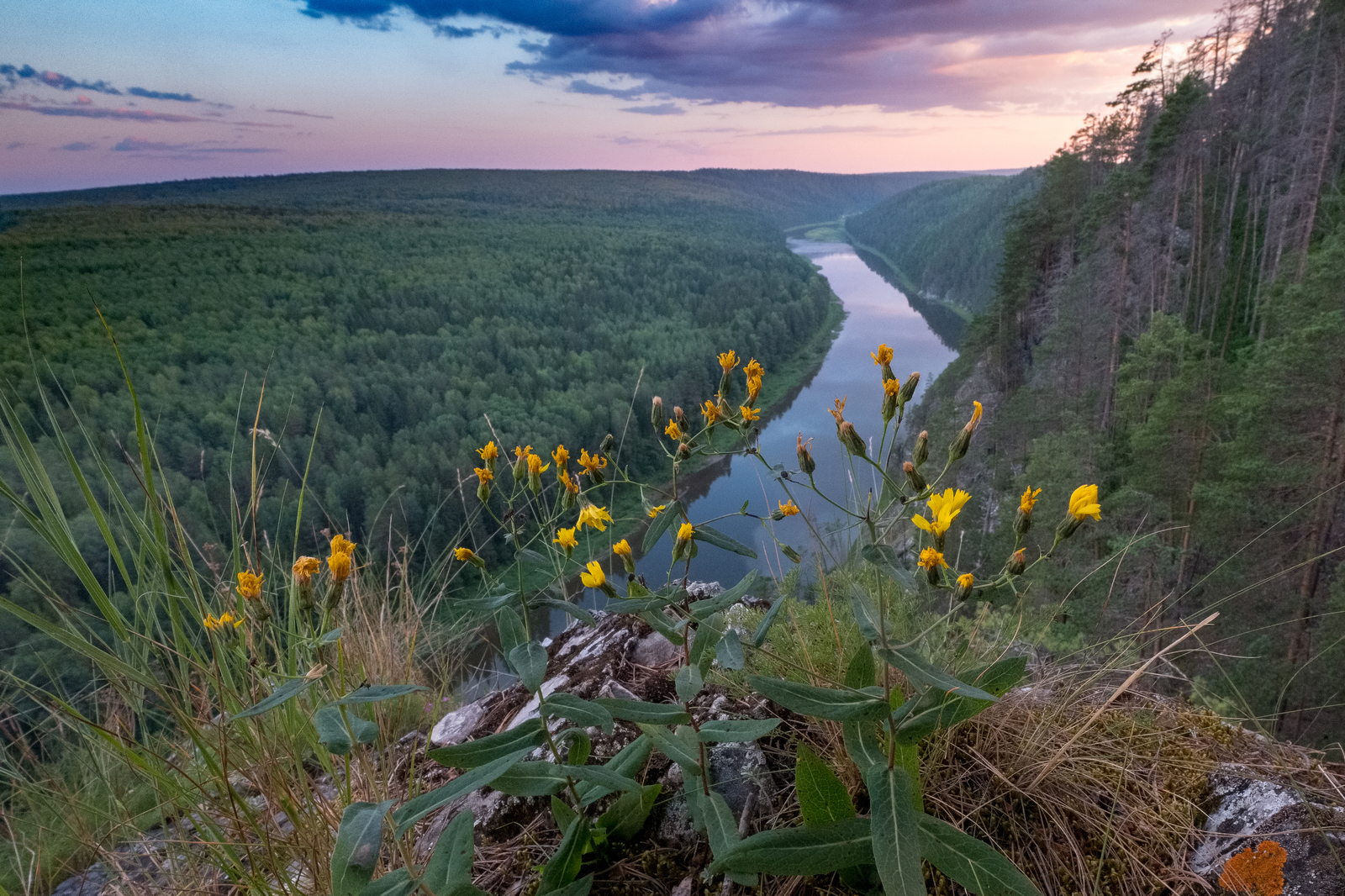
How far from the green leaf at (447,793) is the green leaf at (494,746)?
8cm

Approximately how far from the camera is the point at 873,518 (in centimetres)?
113

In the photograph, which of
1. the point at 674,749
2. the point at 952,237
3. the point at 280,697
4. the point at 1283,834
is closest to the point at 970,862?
the point at 674,749

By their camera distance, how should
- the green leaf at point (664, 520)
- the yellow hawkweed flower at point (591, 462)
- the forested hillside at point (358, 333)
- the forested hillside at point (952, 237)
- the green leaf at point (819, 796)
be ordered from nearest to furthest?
the green leaf at point (819, 796)
the green leaf at point (664, 520)
the yellow hawkweed flower at point (591, 462)
the forested hillside at point (358, 333)
the forested hillside at point (952, 237)

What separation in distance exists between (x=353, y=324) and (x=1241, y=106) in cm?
4254

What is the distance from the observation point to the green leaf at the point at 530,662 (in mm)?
1118

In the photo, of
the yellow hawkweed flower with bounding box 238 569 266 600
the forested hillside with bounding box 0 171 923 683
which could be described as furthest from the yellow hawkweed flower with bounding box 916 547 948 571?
the forested hillside with bounding box 0 171 923 683

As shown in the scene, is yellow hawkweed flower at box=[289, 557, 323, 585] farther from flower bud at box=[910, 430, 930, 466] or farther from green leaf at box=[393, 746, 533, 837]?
flower bud at box=[910, 430, 930, 466]

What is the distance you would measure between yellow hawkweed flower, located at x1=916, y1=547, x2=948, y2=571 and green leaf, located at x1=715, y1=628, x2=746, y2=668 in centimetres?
38

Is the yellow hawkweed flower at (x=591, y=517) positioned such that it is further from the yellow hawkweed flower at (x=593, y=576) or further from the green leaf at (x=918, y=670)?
the green leaf at (x=918, y=670)

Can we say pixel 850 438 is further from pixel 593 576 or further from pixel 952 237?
pixel 952 237

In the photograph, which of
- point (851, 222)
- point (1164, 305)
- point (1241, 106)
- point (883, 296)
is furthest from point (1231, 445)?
point (851, 222)

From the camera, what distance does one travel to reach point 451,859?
1.05 metres

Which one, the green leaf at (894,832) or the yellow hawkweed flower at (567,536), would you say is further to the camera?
the yellow hawkweed flower at (567,536)

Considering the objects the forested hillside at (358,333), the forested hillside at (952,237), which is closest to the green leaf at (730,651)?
the forested hillside at (358,333)
